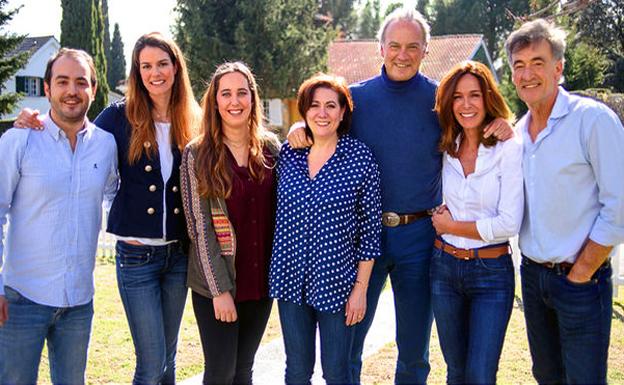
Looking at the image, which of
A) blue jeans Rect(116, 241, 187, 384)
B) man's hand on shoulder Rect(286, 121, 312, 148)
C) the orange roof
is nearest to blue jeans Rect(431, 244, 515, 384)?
man's hand on shoulder Rect(286, 121, 312, 148)

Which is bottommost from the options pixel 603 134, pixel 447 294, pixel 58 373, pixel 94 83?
pixel 58 373

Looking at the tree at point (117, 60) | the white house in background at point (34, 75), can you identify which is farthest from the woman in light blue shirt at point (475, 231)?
the tree at point (117, 60)

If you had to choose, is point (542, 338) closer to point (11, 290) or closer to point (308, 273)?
point (308, 273)

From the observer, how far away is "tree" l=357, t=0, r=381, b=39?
5559 cm

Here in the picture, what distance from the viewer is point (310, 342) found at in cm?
350

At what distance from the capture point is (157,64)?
144 inches

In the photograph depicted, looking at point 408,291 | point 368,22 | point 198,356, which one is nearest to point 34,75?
point 368,22

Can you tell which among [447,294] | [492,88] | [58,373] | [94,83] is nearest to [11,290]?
[58,373]

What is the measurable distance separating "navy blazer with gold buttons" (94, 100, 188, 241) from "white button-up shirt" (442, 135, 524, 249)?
162 cm

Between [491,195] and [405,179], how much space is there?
22.6 inches

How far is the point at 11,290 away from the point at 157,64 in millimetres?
1521

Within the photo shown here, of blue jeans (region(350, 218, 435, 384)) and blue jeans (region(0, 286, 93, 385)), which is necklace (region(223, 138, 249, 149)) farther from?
blue jeans (region(0, 286, 93, 385))

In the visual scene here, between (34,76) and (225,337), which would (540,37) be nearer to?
(225,337)

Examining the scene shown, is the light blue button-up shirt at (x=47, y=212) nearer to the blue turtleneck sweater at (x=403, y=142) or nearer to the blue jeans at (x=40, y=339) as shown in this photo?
the blue jeans at (x=40, y=339)
